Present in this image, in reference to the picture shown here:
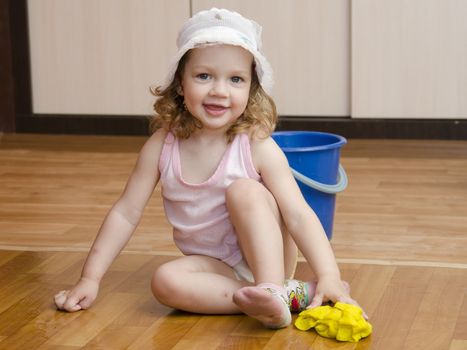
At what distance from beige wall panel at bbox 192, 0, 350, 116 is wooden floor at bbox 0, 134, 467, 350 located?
0.28 m

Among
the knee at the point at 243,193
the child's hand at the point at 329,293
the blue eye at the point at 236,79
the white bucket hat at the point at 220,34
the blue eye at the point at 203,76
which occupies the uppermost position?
the white bucket hat at the point at 220,34

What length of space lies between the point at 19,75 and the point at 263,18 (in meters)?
1.05

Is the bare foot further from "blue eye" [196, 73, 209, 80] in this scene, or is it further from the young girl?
"blue eye" [196, 73, 209, 80]

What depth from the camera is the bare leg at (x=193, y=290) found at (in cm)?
184

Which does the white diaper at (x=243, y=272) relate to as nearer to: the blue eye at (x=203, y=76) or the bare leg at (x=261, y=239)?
the bare leg at (x=261, y=239)

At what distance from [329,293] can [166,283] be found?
29 cm

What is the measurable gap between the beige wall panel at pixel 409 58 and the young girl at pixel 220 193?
191cm

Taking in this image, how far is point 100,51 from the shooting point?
4.07 m

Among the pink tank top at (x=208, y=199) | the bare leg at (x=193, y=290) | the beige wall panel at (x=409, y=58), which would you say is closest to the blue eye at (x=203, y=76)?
the pink tank top at (x=208, y=199)

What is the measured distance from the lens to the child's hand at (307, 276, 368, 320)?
179 cm

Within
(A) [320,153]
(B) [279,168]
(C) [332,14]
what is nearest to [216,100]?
(B) [279,168]

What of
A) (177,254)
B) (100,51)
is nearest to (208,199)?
(177,254)

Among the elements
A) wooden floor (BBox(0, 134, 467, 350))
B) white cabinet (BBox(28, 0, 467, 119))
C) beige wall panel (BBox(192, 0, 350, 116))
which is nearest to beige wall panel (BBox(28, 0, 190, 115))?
white cabinet (BBox(28, 0, 467, 119))

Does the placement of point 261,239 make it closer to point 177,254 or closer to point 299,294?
point 299,294
